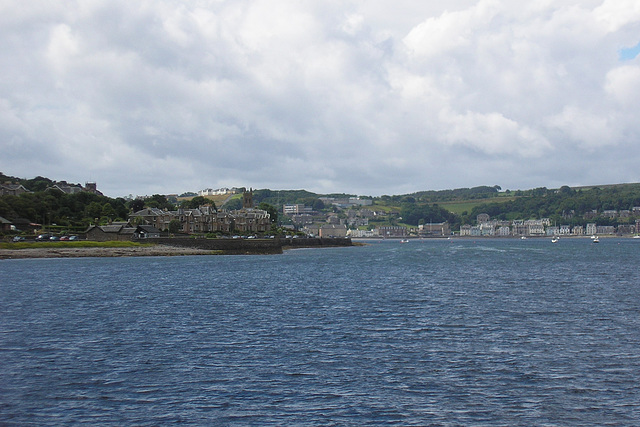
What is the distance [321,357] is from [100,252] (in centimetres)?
8017

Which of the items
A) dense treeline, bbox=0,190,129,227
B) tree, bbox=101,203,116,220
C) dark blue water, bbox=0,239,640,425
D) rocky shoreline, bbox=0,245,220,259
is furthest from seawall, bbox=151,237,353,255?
dark blue water, bbox=0,239,640,425

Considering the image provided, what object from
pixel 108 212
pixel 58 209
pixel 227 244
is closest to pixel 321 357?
pixel 227 244

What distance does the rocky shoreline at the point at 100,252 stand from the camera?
90062 millimetres

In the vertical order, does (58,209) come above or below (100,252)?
above

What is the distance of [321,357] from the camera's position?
968 inches

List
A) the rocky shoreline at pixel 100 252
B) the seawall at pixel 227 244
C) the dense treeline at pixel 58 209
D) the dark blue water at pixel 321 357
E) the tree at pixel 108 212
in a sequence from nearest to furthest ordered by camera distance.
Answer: the dark blue water at pixel 321 357 < the rocky shoreline at pixel 100 252 < the seawall at pixel 227 244 < the dense treeline at pixel 58 209 < the tree at pixel 108 212

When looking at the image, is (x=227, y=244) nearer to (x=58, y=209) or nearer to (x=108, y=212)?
(x=108, y=212)

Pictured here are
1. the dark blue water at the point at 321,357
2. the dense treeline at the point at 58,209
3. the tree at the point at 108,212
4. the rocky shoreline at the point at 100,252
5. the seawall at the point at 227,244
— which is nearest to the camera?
the dark blue water at the point at 321,357

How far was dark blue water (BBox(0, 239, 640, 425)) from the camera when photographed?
18.0 m

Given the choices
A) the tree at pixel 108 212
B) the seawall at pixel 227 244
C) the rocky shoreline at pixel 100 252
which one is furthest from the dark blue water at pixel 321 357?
the tree at pixel 108 212

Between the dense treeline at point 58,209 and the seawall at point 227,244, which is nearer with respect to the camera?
the seawall at point 227,244

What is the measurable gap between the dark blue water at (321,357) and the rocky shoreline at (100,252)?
47.4m

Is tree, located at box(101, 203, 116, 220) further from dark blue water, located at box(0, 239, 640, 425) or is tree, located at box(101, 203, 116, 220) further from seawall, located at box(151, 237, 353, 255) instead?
dark blue water, located at box(0, 239, 640, 425)

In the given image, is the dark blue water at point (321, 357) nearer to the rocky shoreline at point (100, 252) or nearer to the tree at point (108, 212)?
the rocky shoreline at point (100, 252)
